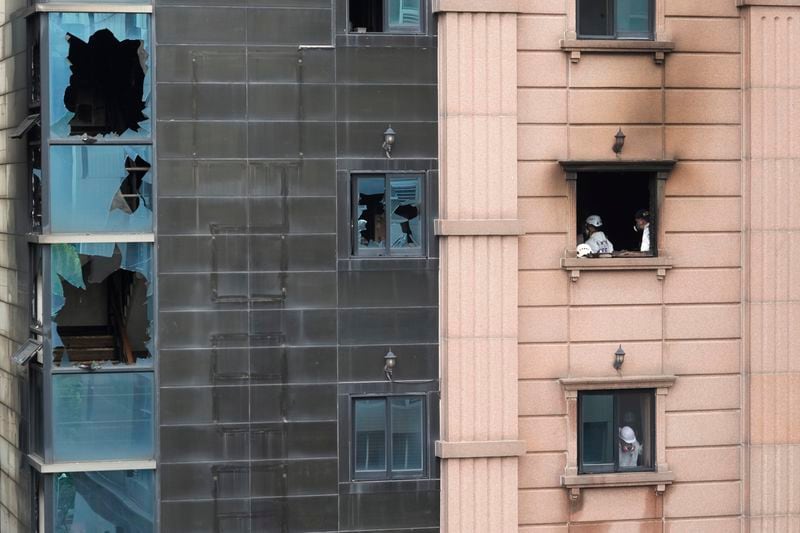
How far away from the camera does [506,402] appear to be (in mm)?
18906

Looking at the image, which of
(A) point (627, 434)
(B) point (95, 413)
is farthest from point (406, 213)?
(B) point (95, 413)

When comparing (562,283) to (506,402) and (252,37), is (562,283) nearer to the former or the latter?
(506,402)

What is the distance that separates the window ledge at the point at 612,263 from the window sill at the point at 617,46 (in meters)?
2.61

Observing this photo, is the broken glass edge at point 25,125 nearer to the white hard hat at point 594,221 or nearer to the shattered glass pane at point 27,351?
the shattered glass pane at point 27,351

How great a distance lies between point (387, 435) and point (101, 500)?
12.2 feet

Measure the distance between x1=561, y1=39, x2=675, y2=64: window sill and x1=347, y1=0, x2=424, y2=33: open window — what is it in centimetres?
197

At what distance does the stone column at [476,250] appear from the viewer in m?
18.6

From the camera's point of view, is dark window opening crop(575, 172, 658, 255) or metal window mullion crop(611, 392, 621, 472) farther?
dark window opening crop(575, 172, 658, 255)

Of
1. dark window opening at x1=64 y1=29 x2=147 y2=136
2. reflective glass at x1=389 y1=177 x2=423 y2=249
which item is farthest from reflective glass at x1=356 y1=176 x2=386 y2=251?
dark window opening at x1=64 y1=29 x2=147 y2=136

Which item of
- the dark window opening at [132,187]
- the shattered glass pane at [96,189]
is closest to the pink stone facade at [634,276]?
the dark window opening at [132,187]

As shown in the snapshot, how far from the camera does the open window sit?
738 inches

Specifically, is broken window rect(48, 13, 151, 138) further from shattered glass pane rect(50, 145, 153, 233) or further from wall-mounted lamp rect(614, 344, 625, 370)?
wall-mounted lamp rect(614, 344, 625, 370)

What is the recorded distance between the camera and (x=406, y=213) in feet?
61.6

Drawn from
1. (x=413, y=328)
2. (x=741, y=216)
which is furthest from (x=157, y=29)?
(x=741, y=216)
